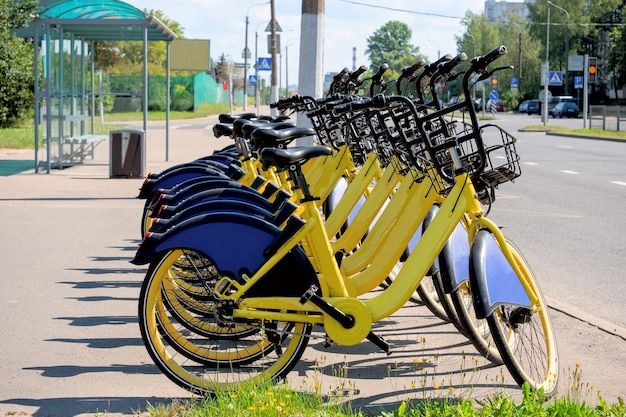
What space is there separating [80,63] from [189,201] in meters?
16.5

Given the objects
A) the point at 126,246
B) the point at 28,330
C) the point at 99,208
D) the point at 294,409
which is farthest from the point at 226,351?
the point at 99,208

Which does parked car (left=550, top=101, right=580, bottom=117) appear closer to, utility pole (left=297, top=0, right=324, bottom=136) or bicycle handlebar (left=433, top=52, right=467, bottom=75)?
utility pole (left=297, top=0, right=324, bottom=136)

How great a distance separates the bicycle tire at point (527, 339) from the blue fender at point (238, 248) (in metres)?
0.82

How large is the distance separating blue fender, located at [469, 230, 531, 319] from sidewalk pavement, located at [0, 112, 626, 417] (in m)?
0.36

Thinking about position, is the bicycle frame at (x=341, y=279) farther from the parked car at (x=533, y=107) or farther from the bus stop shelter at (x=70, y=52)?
the parked car at (x=533, y=107)

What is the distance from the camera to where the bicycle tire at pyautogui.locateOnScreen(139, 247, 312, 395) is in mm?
4676

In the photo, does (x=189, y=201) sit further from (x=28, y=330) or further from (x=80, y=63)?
(x=80, y=63)

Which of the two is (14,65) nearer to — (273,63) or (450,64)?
(273,63)

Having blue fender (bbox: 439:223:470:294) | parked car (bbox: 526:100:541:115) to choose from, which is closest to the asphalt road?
blue fender (bbox: 439:223:470:294)

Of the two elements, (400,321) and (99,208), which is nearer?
(400,321)

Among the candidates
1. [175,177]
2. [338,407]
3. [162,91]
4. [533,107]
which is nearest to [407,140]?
[338,407]

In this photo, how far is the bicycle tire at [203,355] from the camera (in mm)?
4676

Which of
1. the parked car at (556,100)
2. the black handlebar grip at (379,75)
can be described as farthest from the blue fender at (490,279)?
the parked car at (556,100)

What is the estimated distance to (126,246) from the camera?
9.91 metres
